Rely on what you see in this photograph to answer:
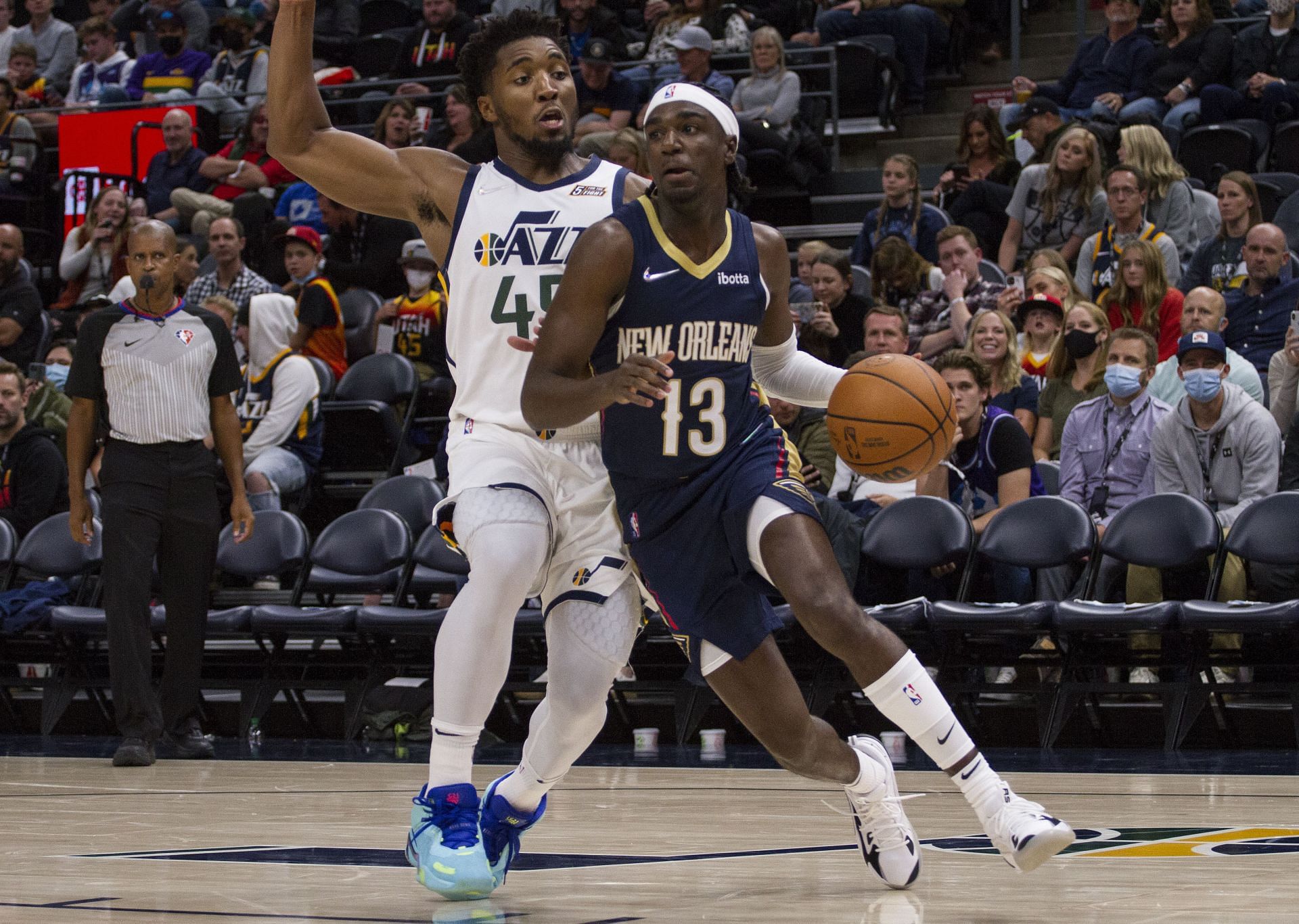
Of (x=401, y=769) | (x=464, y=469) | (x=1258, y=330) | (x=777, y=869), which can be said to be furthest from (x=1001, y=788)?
(x=1258, y=330)

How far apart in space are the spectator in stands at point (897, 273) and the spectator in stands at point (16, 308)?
6011mm

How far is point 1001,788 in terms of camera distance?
10.6 feet

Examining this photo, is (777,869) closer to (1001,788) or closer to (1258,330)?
Result: (1001,788)

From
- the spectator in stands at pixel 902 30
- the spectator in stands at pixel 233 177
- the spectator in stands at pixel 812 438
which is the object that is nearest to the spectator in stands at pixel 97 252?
the spectator in stands at pixel 233 177

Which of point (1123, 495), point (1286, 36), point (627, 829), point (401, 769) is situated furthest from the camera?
point (1286, 36)

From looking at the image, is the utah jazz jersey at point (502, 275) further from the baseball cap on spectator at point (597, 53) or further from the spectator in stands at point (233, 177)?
the spectator in stands at point (233, 177)

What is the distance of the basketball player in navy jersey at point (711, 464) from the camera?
330 cm

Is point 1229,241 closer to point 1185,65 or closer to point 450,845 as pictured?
point 1185,65

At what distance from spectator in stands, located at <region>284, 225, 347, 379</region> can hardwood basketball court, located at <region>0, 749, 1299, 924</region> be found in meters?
4.86

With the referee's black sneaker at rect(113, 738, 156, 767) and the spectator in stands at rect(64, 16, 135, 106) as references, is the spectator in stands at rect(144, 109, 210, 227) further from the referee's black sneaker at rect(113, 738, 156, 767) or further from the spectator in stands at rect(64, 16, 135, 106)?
the referee's black sneaker at rect(113, 738, 156, 767)

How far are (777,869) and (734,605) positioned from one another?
0.59m

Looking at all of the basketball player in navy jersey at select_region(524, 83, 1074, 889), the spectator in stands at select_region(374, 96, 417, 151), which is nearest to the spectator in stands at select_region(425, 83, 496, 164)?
the spectator in stands at select_region(374, 96, 417, 151)

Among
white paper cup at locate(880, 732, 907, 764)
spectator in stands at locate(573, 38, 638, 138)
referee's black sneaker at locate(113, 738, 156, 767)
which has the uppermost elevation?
spectator in stands at locate(573, 38, 638, 138)

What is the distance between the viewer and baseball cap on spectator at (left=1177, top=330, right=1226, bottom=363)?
24.3 feet
